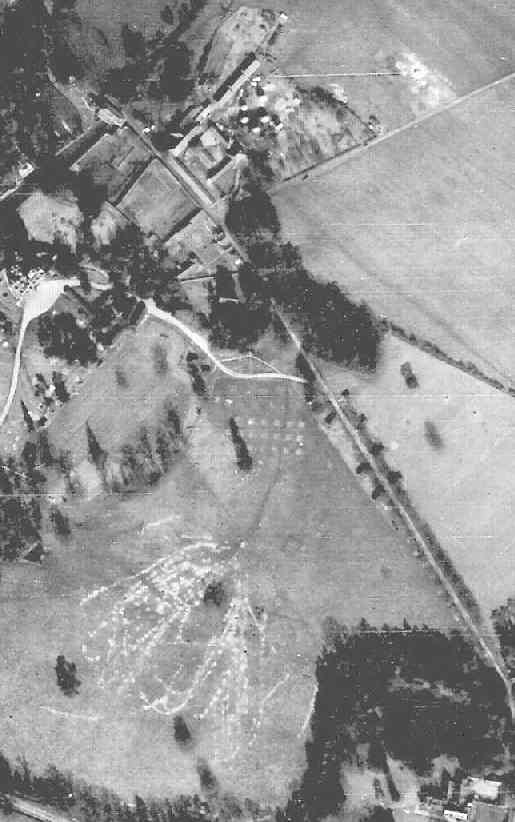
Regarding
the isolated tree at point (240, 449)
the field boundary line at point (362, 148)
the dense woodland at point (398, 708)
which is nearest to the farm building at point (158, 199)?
the field boundary line at point (362, 148)

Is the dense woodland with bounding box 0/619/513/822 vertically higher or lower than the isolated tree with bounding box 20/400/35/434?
lower

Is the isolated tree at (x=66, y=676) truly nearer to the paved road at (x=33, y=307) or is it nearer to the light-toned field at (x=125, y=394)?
the light-toned field at (x=125, y=394)

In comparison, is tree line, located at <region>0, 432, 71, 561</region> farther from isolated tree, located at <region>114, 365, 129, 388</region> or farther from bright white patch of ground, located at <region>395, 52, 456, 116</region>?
bright white patch of ground, located at <region>395, 52, 456, 116</region>

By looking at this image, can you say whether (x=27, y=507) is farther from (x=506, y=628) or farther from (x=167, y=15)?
(x=167, y=15)

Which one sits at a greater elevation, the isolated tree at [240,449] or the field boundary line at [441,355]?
the isolated tree at [240,449]

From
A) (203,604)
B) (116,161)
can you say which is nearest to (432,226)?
(116,161)

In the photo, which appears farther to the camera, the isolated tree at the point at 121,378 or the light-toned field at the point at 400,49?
the isolated tree at the point at 121,378

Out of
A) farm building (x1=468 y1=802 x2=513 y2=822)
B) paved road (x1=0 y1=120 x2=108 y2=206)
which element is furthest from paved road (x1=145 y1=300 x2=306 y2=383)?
farm building (x1=468 y1=802 x2=513 y2=822)

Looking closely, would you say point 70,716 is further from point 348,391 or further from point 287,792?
point 348,391
